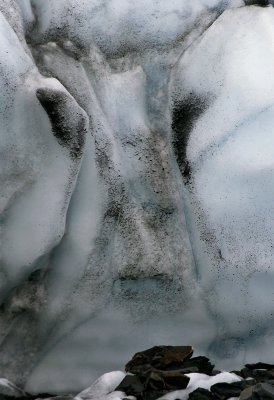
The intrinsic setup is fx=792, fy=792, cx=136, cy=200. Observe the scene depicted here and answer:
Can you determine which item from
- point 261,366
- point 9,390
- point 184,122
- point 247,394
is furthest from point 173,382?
point 184,122

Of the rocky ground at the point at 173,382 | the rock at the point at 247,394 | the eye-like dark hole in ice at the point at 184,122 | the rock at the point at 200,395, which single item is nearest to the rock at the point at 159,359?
the rocky ground at the point at 173,382

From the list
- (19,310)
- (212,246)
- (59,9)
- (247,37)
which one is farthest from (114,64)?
(19,310)

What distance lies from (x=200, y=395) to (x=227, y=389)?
0.08 m

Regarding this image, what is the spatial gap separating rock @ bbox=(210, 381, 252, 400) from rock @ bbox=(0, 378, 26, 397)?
56cm

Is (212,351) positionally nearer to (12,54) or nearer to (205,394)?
(205,394)

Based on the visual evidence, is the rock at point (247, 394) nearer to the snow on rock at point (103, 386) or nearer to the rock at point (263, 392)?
the rock at point (263, 392)

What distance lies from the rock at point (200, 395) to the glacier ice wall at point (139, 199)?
0.35 meters

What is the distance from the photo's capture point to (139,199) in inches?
93.8

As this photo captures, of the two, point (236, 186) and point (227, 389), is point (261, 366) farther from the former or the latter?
point (236, 186)

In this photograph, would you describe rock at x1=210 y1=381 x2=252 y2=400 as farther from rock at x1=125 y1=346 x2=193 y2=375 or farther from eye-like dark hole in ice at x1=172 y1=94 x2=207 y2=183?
eye-like dark hole in ice at x1=172 y1=94 x2=207 y2=183

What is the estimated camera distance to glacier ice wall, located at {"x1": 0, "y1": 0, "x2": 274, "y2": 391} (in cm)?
232

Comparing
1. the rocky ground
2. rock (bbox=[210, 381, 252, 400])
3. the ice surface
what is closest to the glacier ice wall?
the ice surface

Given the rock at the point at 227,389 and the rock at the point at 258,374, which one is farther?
the rock at the point at 258,374

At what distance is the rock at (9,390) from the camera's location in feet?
7.28
